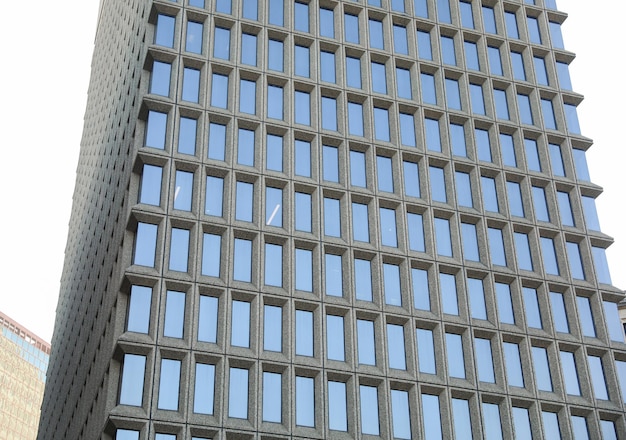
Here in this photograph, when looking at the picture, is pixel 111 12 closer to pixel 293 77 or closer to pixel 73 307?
pixel 73 307

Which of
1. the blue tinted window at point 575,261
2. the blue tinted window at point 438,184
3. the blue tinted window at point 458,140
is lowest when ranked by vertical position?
the blue tinted window at point 575,261

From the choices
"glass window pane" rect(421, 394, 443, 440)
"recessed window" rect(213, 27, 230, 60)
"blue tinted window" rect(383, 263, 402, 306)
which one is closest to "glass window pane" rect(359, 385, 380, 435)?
"glass window pane" rect(421, 394, 443, 440)

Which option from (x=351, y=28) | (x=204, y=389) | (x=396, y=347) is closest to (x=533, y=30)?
(x=351, y=28)

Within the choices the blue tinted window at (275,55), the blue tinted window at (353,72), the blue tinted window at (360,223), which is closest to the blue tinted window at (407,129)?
the blue tinted window at (353,72)

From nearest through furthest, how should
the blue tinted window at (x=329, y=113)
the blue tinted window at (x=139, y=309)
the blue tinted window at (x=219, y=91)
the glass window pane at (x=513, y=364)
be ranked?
1. the blue tinted window at (x=139, y=309)
2. the glass window pane at (x=513, y=364)
3. the blue tinted window at (x=219, y=91)
4. the blue tinted window at (x=329, y=113)

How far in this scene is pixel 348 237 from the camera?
1929 inches

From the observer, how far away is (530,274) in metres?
51.3

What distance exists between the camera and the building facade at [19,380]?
16275 cm

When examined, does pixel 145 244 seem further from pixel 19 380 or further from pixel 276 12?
pixel 19 380

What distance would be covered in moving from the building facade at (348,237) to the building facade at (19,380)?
111 meters

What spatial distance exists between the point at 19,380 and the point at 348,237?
135178mm

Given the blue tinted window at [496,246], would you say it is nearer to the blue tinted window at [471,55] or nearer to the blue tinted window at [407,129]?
the blue tinted window at [407,129]

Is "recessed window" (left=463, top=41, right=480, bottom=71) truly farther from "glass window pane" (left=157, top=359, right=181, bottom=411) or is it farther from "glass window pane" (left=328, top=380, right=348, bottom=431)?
"glass window pane" (left=157, top=359, right=181, bottom=411)

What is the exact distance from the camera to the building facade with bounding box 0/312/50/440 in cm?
16275
